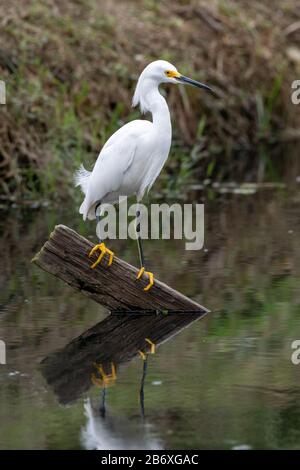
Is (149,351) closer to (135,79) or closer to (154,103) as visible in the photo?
(154,103)

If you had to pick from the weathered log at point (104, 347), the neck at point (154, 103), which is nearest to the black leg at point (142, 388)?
the weathered log at point (104, 347)

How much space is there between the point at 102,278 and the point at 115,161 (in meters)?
0.80

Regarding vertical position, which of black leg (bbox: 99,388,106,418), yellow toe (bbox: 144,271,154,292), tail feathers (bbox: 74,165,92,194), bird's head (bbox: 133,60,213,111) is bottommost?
black leg (bbox: 99,388,106,418)

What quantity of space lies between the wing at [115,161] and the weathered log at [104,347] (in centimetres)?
87

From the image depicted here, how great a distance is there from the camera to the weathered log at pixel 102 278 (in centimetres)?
778

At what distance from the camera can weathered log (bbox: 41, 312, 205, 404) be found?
647 centimetres

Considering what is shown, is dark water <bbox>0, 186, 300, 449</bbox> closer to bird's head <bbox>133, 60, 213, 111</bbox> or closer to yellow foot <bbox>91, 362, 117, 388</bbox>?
yellow foot <bbox>91, 362, 117, 388</bbox>

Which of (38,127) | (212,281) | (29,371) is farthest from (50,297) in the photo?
(38,127)

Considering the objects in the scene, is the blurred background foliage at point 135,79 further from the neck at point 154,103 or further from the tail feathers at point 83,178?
the neck at point 154,103

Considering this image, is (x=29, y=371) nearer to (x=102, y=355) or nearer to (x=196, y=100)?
(x=102, y=355)

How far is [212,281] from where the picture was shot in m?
8.93

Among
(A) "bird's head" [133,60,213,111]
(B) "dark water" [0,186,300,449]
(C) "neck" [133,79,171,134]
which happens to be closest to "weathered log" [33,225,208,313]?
(B) "dark water" [0,186,300,449]

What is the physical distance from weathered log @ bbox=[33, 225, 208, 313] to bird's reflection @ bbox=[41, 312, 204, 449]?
0.09 m
